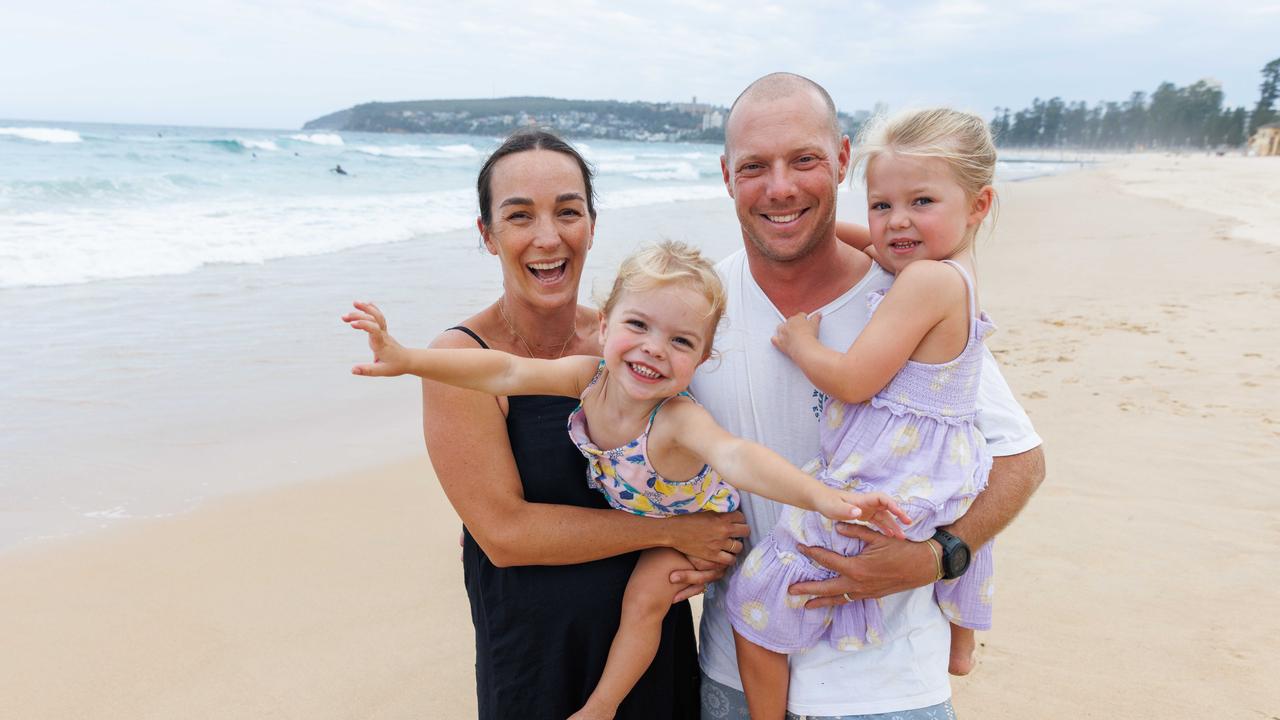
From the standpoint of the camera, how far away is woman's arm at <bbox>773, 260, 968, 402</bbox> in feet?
7.14

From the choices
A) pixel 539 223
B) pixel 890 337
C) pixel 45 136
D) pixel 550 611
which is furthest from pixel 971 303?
pixel 45 136

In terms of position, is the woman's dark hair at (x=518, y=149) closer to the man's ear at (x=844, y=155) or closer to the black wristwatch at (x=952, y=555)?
the man's ear at (x=844, y=155)

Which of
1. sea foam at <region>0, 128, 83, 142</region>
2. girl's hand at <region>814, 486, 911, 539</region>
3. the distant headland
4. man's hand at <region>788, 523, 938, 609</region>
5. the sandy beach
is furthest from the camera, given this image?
the distant headland

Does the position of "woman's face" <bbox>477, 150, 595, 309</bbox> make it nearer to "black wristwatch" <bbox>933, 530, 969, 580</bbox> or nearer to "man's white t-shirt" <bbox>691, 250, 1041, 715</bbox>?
"man's white t-shirt" <bbox>691, 250, 1041, 715</bbox>

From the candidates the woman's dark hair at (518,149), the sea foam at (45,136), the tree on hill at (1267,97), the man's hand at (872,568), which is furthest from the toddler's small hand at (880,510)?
the tree on hill at (1267,97)

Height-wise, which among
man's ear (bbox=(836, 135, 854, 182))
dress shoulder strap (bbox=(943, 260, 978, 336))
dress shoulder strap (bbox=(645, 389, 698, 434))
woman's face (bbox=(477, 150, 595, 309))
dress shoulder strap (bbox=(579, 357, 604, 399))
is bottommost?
dress shoulder strap (bbox=(645, 389, 698, 434))

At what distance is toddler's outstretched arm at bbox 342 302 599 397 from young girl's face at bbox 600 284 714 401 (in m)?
0.12

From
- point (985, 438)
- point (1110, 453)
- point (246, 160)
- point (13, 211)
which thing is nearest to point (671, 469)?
point (985, 438)

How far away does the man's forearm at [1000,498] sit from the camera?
7.38 ft

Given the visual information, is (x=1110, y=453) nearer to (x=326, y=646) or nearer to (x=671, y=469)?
(x=671, y=469)

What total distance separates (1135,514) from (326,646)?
15.0ft

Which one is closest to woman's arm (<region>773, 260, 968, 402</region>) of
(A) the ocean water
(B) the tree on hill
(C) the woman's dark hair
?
(C) the woman's dark hair

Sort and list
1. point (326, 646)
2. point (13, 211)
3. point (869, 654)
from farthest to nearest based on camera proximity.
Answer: point (13, 211) < point (326, 646) < point (869, 654)

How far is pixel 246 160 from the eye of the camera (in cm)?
2892
